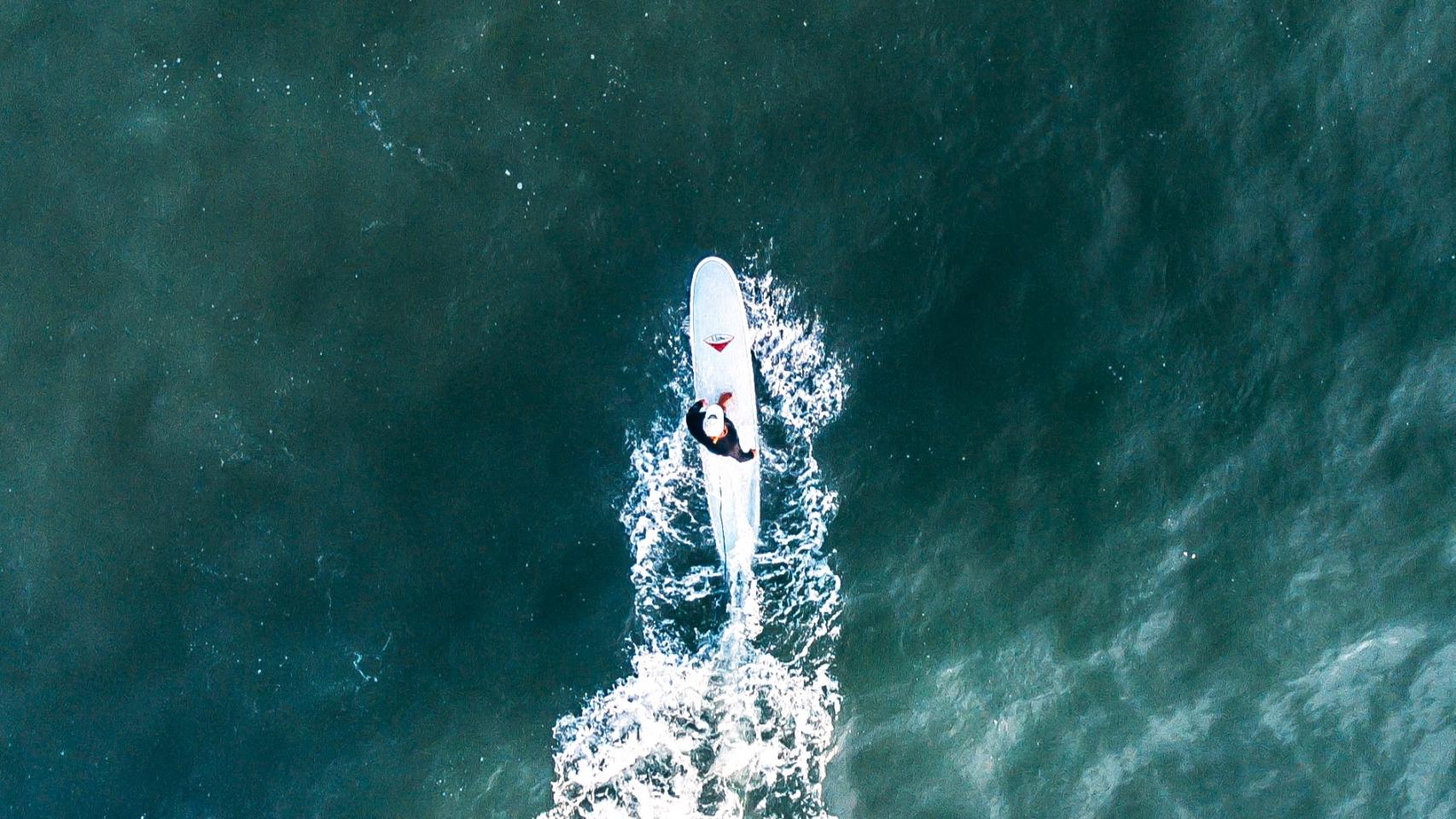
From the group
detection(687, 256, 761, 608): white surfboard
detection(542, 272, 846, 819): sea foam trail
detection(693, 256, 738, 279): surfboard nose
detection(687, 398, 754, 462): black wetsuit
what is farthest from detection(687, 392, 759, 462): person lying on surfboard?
detection(693, 256, 738, 279): surfboard nose

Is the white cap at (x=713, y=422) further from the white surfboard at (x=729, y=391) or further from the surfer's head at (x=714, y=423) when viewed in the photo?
the white surfboard at (x=729, y=391)

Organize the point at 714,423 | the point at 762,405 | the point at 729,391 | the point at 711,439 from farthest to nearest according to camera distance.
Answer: the point at 762,405 → the point at 729,391 → the point at 711,439 → the point at 714,423

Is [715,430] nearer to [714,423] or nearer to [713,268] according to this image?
[714,423]

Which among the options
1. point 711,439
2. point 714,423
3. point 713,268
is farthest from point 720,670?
point 713,268

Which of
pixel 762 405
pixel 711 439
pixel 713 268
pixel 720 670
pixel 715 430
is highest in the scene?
pixel 713 268

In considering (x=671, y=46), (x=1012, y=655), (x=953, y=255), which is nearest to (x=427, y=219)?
(x=671, y=46)

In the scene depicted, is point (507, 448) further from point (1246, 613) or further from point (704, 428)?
point (1246, 613)

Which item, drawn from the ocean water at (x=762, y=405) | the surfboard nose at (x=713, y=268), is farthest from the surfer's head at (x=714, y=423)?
the surfboard nose at (x=713, y=268)
